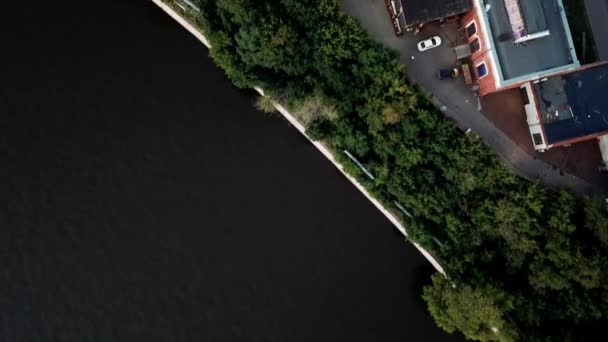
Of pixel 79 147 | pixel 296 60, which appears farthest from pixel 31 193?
pixel 296 60

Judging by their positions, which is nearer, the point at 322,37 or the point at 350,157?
the point at 322,37

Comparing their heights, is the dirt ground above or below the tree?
above

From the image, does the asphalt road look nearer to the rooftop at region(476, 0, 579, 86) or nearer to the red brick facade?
the rooftop at region(476, 0, 579, 86)

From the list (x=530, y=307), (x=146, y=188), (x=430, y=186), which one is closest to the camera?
(x=530, y=307)

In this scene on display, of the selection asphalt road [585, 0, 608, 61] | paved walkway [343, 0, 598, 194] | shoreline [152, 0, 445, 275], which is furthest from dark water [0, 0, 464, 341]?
asphalt road [585, 0, 608, 61]

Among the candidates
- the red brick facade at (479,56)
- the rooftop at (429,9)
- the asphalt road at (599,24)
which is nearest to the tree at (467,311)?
the red brick facade at (479,56)

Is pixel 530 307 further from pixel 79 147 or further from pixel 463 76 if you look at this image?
Answer: pixel 79 147

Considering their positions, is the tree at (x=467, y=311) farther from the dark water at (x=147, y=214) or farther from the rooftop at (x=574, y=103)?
the rooftop at (x=574, y=103)
